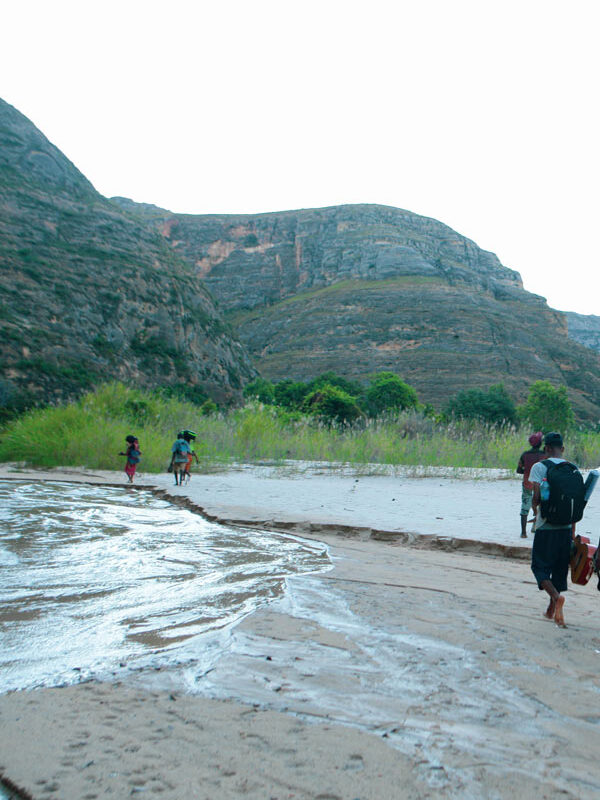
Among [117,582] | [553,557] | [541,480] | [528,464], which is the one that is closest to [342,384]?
[528,464]

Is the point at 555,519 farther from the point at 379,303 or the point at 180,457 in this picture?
the point at 379,303

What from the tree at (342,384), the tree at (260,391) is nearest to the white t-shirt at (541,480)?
the tree at (260,391)

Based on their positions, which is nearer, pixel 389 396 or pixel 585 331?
pixel 389 396

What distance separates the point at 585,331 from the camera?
190 metres


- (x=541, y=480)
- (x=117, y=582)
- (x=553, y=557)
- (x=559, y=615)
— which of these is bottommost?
(x=117, y=582)

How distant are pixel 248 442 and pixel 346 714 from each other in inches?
747

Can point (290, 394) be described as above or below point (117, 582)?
above

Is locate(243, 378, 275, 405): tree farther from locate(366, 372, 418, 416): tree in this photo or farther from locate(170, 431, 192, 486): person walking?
locate(170, 431, 192, 486): person walking

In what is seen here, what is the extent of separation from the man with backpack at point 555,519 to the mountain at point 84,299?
31.8m

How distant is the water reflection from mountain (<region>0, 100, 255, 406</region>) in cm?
2675

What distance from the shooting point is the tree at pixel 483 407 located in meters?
49.0

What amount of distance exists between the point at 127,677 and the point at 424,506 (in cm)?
834

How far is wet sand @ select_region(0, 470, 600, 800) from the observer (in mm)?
2248

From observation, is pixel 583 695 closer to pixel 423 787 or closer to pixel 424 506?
pixel 423 787
